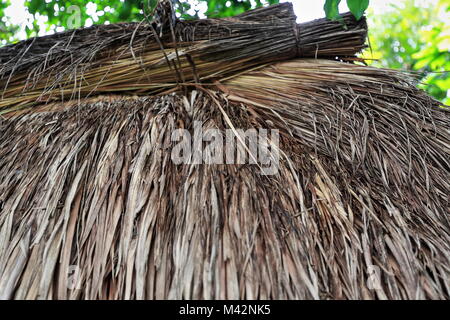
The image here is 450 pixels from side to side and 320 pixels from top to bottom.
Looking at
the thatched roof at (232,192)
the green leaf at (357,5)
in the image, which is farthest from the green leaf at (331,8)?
the thatched roof at (232,192)

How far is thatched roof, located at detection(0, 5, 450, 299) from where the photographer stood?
0.87m

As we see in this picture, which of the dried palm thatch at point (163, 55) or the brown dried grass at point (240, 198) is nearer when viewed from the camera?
the brown dried grass at point (240, 198)

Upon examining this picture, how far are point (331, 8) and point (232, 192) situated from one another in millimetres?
753

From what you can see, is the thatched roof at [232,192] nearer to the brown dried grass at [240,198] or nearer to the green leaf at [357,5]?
the brown dried grass at [240,198]

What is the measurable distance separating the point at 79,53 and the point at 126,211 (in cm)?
76

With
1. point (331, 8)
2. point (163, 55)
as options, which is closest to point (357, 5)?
point (331, 8)

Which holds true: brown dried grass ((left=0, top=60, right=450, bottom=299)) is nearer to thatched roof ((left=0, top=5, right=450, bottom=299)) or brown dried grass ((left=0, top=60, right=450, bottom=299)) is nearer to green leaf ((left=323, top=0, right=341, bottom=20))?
thatched roof ((left=0, top=5, right=450, bottom=299))

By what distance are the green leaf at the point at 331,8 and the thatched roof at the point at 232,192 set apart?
175 mm

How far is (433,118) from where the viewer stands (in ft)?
4.15

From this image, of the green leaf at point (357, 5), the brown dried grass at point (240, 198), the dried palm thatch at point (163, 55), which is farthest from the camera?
the dried palm thatch at point (163, 55)

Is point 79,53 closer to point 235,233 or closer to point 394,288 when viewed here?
point 235,233

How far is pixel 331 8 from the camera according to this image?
1.32 metres

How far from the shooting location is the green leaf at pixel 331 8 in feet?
4.28
